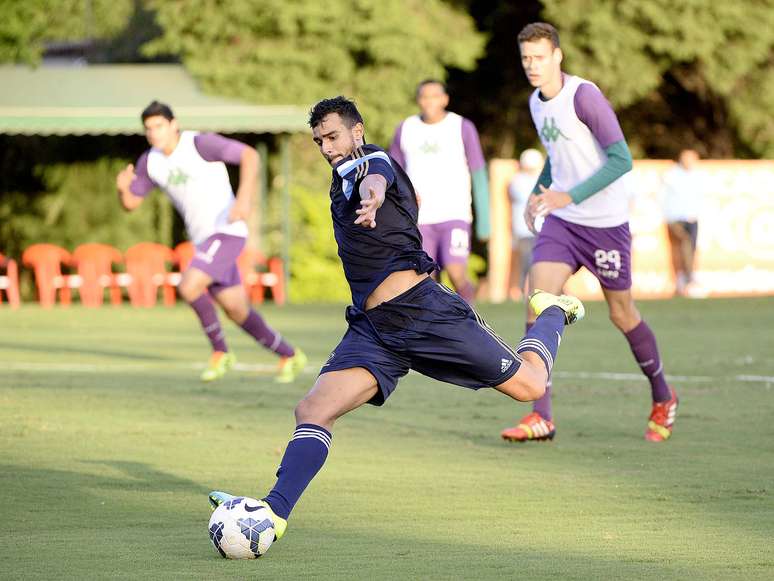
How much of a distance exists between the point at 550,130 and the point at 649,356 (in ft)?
4.98

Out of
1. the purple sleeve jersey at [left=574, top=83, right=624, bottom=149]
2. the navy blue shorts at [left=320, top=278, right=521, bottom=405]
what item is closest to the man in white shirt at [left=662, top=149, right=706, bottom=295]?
the purple sleeve jersey at [left=574, top=83, right=624, bottom=149]

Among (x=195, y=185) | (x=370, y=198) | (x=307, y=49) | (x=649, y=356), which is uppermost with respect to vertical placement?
(x=307, y=49)

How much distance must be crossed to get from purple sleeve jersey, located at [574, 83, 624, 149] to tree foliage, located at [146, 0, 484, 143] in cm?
1954

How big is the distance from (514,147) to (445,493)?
27.6 meters

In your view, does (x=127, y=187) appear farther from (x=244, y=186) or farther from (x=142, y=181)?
(x=244, y=186)

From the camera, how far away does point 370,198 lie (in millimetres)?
6145

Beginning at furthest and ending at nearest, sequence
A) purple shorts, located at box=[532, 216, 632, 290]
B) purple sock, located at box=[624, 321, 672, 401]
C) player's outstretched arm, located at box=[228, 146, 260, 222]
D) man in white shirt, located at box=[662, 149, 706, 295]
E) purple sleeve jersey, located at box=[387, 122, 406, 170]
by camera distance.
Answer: man in white shirt, located at box=[662, 149, 706, 295]
purple sleeve jersey, located at box=[387, 122, 406, 170]
player's outstretched arm, located at box=[228, 146, 260, 222]
purple sock, located at box=[624, 321, 672, 401]
purple shorts, located at box=[532, 216, 632, 290]

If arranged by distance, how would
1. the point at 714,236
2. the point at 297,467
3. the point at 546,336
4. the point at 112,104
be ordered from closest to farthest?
the point at 297,467 < the point at 546,336 < the point at 112,104 < the point at 714,236

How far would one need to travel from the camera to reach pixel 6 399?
1200 cm

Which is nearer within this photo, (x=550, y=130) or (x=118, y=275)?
(x=550, y=130)

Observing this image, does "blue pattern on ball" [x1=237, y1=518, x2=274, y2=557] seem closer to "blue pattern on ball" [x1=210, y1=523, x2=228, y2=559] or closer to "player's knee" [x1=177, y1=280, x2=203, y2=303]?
"blue pattern on ball" [x1=210, y1=523, x2=228, y2=559]

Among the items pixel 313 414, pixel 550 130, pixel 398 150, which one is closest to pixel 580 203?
pixel 550 130

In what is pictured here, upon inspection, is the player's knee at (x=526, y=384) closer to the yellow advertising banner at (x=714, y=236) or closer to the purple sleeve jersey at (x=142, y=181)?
the purple sleeve jersey at (x=142, y=181)

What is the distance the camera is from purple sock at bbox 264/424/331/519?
6.33 m
